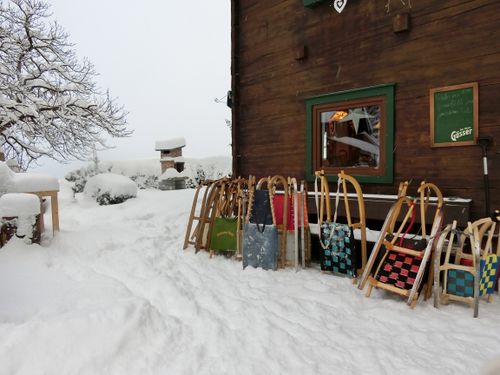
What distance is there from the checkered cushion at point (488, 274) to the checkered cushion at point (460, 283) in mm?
105

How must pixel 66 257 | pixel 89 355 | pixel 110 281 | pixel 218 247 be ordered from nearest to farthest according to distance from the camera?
pixel 89 355 < pixel 110 281 < pixel 66 257 < pixel 218 247

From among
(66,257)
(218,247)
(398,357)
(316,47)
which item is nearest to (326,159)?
(316,47)

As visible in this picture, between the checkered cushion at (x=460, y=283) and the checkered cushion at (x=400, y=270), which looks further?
the checkered cushion at (x=400, y=270)

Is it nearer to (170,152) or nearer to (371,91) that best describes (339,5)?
(371,91)

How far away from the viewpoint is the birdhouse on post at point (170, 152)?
53.4 feet

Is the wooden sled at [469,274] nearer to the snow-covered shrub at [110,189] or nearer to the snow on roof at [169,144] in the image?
the snow-covered shrub at [110,189]

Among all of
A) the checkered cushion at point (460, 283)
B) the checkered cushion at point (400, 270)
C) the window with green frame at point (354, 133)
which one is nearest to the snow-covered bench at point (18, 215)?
the window with green frame at point (354, 133)

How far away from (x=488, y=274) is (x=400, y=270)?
0.86 m

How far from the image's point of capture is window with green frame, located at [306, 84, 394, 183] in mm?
5020

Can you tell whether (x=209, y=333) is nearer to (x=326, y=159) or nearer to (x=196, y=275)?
(x=196, y=275)

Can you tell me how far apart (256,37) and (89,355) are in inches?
247

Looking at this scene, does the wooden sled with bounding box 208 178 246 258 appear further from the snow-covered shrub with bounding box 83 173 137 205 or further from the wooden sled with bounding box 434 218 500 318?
the snow-covered shrub with bounding box 83 173 137 205

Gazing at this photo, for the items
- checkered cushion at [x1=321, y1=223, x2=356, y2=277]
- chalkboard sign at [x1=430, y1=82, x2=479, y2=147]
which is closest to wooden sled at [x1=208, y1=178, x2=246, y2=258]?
checkered cushion at [x1=321, y1=223, x2=356, y2=277]

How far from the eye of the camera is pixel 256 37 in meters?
6.66
